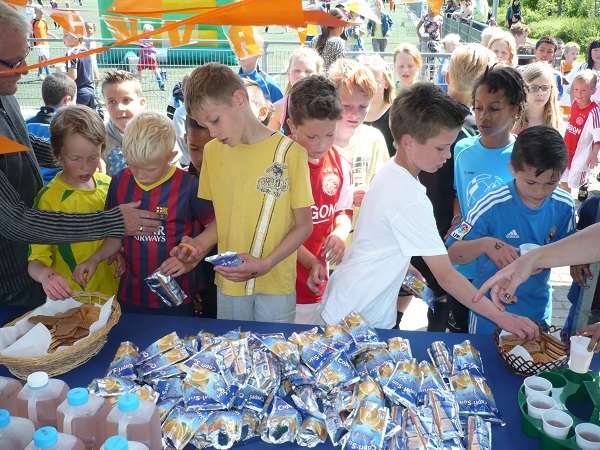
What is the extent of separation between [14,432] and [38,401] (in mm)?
129

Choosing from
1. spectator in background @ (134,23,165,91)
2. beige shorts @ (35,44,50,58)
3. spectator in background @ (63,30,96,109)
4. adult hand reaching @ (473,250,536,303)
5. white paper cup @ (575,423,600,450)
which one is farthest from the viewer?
beige shorts @ (35,44,50,58)

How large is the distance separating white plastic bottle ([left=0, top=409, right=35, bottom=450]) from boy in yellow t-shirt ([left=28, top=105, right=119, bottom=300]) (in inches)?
47.7

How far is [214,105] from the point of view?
2.29 metres

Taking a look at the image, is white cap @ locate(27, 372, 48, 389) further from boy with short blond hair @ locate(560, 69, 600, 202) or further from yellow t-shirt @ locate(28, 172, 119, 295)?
boy with short blond hair @ locate(560, 69, 600, 202)

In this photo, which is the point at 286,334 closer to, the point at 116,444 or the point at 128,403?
the point at 128,403

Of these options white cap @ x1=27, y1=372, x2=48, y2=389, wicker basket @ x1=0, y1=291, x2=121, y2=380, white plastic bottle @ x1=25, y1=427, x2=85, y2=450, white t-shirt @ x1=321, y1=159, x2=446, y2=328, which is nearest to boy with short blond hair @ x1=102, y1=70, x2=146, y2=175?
wicker basket @ x1=0, y1=291, x2=121, y2=380

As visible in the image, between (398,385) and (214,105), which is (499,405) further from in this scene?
(214,105)

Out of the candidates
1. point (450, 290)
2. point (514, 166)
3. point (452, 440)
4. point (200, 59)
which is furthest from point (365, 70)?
point (200, 59)

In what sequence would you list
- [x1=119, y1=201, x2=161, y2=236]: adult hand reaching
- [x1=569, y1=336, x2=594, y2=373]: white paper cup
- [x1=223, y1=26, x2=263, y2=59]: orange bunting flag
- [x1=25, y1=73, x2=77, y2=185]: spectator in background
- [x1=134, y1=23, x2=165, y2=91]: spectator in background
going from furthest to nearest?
[x1=134, y1=23, x2=165, y2=91]: spectator in background, [x1=25, y1=73, x2=77, y2=185]: spectator in background, [x1=223, y1=26, x2=263, y2=59]: orange bunting flag, [x1=119, y1=201, x2=161, y2=236]: adult hand reaching, [x1=569, y1=336, x2=594, y2=373]: white paper cup

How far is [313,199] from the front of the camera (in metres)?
2.48

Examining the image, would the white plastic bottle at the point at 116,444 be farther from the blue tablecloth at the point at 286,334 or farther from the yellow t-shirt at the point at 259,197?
the yellow t-shirt at the point at 259,197

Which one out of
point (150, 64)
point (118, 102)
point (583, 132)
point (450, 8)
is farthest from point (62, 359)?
point (450, 8)

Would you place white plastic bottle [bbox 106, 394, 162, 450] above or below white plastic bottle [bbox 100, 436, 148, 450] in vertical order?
below

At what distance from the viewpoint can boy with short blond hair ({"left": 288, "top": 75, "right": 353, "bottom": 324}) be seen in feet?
8.57
